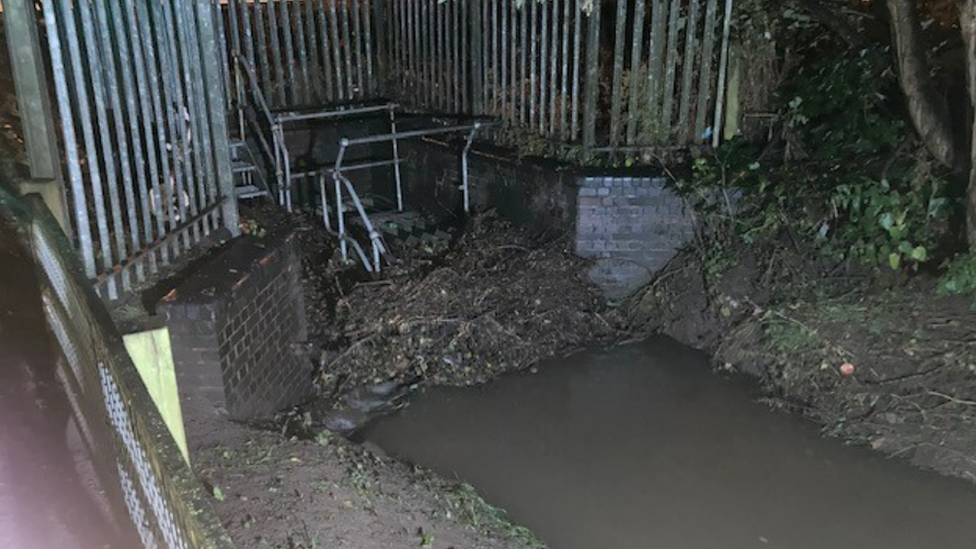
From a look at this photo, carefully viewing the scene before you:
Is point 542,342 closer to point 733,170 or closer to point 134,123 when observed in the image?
point 733,170

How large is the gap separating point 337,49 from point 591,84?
3.78 m

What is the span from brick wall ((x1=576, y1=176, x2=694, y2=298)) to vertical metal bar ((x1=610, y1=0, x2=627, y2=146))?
0.56 meters

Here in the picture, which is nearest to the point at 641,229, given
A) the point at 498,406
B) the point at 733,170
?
the point at 733,170

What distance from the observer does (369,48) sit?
9945 millimetres

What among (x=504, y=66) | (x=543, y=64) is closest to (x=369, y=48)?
(x=504, y=66)

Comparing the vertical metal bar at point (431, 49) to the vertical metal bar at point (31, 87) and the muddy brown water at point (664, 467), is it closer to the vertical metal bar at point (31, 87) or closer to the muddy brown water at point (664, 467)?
the muddy brown water at point (664, 467)

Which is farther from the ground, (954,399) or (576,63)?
(576,63)

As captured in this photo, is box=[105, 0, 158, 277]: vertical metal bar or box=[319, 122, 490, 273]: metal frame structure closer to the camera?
box=[105, 0, 158, 277]: vertical metal bar

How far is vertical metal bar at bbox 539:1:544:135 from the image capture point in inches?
302

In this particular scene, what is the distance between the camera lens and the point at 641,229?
24.2 feet

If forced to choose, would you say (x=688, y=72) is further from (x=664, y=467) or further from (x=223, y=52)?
(x=223, y=52)

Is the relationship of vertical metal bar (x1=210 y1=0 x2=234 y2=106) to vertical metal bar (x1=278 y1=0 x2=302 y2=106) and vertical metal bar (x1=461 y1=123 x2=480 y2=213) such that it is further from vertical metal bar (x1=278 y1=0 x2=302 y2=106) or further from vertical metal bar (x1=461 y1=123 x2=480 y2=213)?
vertical metal bar (x1=461 y1=123 x2=480 y2=213)

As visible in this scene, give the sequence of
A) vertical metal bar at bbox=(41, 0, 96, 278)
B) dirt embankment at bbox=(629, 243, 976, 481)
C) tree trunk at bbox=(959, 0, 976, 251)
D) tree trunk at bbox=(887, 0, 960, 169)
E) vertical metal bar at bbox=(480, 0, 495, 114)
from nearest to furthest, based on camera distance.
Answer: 1. vertical metal bar at bbox=(41, 0, 96, 278)
2. tree trunk at bbox=(959, 0, 976, 251)
3. dirt embankment at bbox=(629, 243, 976, 481)
4. tree trunk at bbox=(887, 0, 960, 169)
5. vertical metal bar at bbox=(480, 0, 495, 114)

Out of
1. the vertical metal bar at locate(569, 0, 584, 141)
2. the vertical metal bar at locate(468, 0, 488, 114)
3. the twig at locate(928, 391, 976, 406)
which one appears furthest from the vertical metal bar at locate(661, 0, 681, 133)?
the twig at locate(928, 391, 976, 406)
